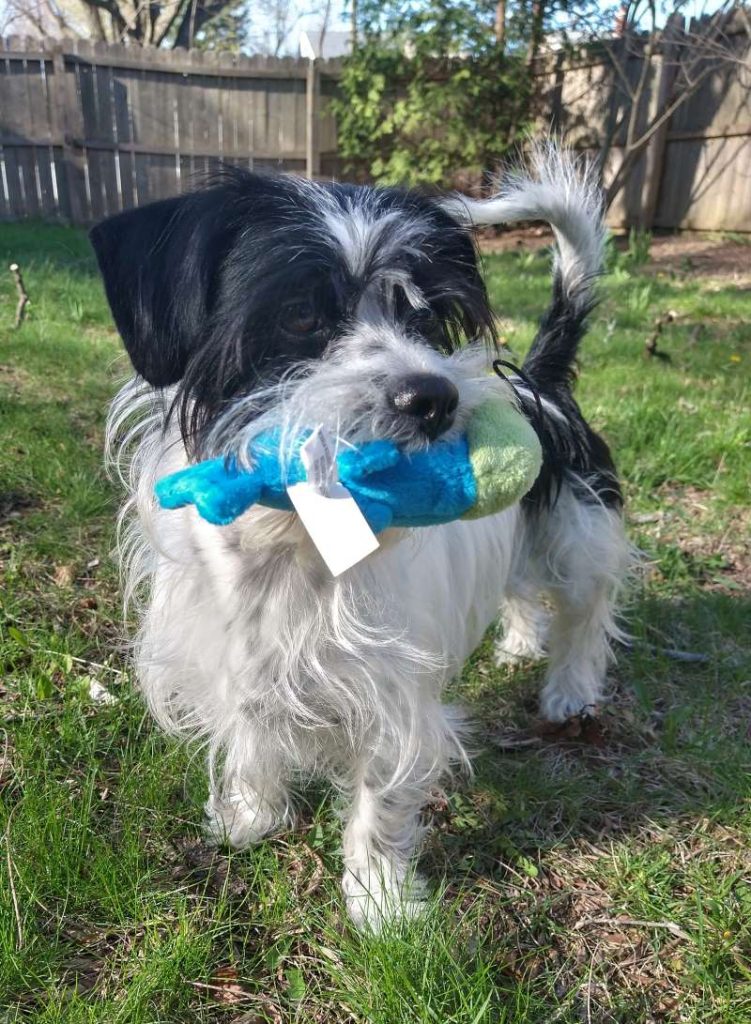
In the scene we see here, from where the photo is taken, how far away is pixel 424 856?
2.20 meters

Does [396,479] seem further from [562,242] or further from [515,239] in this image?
[515,239]

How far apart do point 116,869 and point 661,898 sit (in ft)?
4.25

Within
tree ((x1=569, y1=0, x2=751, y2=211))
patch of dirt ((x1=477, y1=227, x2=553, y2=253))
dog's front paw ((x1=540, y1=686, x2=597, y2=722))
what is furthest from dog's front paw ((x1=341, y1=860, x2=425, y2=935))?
patch of dirt ((x1=477, y1=227, x2=553, y2=253))

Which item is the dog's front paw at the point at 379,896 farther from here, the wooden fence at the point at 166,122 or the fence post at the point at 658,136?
the wooden fence at the point at 166,122

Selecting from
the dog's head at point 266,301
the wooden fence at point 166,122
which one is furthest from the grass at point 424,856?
the wooden fence at point 166,122

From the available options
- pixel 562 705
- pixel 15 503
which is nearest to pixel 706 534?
pixel 562 705

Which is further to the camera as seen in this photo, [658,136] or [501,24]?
[501,24]

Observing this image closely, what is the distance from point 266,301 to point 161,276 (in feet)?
0.76

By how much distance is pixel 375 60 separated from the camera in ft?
36.6

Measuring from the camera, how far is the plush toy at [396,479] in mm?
1369

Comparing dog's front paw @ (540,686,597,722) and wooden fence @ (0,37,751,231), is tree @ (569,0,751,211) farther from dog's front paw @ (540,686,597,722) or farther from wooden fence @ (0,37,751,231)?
dog's front paw @ (540,686,597,722)

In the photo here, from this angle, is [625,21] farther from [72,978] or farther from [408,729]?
[72,978]

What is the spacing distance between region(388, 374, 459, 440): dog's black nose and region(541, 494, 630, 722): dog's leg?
57.2 inches

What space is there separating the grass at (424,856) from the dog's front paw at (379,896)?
50 millimetres
